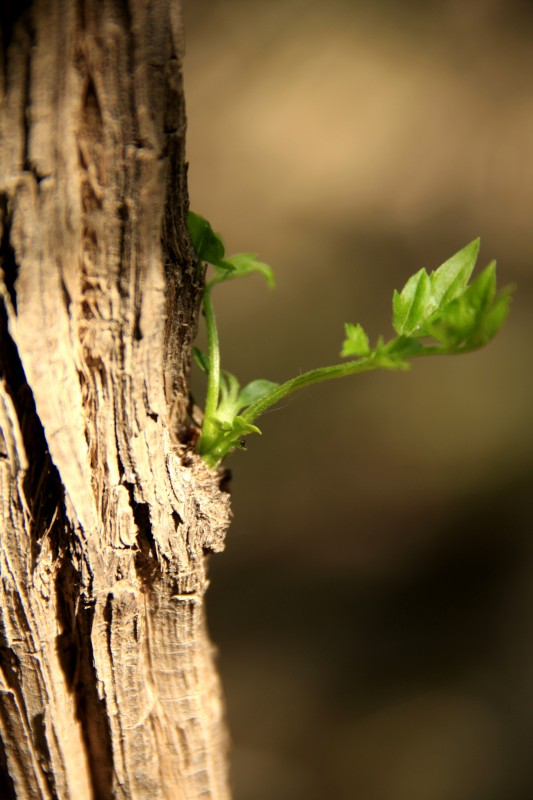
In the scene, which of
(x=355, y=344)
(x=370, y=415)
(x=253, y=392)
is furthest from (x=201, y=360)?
(x=370, y=415)

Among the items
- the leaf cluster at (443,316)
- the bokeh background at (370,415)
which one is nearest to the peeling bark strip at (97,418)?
the leaf cluster at (443,316)

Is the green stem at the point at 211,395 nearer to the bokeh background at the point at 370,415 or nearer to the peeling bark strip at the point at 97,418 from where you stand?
the peeling bark strip at the point at 97,418

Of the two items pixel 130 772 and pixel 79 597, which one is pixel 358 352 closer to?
pixel 79 597

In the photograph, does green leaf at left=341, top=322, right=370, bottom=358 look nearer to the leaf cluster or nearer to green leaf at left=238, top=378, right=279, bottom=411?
the leaf cluster

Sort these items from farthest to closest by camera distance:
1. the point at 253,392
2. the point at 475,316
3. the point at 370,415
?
the point at 370,415 < the point at 253,392 < the point at 475,316

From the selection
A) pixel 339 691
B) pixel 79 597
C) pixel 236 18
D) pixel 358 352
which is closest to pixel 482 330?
pixel 358 352

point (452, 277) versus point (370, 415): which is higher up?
point (370, 415)

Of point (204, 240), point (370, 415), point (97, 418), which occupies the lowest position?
point (97, 418)

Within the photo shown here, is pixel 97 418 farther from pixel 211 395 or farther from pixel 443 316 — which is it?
pixel 443 316
